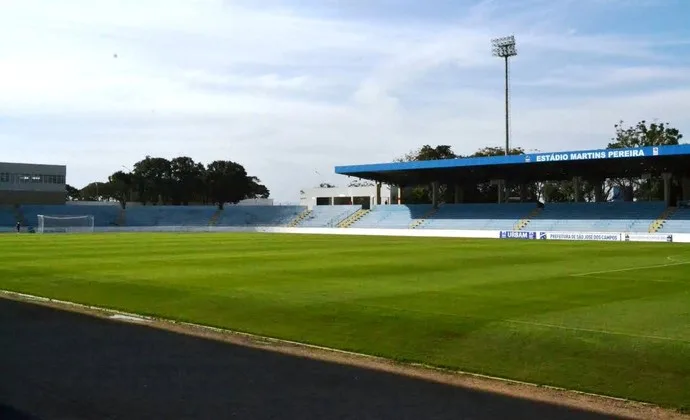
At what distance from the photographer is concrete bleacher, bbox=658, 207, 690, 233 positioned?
55.7 m

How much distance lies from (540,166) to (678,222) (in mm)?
13500

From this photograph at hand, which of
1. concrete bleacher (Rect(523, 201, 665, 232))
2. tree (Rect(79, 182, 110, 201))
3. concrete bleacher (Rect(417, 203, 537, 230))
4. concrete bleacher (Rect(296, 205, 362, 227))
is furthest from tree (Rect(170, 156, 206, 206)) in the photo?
concrete bleacher (Rect(523, 201, 665, 232))

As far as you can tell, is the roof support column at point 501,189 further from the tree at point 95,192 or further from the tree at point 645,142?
the tree at point 95,192

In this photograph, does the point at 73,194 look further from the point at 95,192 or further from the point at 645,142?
the point at 645,142

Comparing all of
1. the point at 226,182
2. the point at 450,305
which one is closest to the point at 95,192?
the point at 226,182

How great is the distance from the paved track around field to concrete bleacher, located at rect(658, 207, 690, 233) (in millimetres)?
53061

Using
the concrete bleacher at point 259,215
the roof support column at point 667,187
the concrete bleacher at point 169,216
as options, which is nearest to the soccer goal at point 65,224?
the concrete bleacher at point 169,216

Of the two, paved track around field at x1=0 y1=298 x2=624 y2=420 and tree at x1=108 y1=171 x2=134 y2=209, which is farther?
tree at x1=108 y1=171 x2=134 y2=209

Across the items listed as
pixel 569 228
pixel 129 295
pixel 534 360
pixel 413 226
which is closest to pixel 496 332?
pixel 534 360

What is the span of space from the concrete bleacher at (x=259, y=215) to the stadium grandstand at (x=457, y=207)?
0.45ft

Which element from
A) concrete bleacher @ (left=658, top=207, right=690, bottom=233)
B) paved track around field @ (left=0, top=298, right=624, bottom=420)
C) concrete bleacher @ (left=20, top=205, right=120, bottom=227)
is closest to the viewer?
paved track around field @ (left=0, top=298, right=624, bottom=420)

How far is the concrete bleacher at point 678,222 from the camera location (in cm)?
5570

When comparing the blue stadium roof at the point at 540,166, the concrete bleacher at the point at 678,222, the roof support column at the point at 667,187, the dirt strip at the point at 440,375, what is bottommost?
the dirt strip at the point at 440,375

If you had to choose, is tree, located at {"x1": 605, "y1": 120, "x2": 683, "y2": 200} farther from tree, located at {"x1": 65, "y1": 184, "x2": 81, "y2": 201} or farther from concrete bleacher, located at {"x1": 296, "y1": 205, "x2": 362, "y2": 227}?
tree, located at {"x1": 65, "y1": 184, "x2": 81, "y2": 201}
